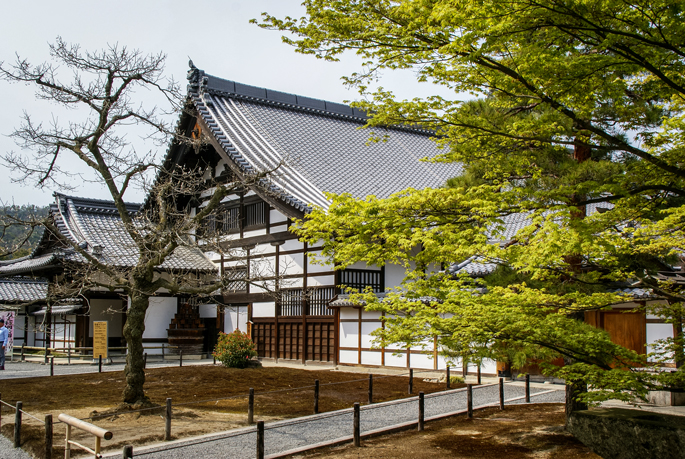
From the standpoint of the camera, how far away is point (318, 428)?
9.62 m

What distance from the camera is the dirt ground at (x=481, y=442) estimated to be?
7766mm

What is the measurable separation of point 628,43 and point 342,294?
13.6 metres

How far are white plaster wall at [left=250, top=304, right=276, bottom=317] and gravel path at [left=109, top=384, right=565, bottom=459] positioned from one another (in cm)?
941

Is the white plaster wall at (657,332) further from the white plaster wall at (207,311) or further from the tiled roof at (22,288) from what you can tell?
the tiled roof at (22,288)

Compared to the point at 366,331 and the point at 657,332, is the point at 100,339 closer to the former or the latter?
the point at 366,331

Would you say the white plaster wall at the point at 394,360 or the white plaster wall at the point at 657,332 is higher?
the white plaster wall at the point at 657,332

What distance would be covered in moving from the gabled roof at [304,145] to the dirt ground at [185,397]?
230 inches

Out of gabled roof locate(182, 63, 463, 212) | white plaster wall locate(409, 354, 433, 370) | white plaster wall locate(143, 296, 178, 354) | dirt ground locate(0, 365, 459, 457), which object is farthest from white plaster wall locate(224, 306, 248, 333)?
white plaster wall locate(409, 354, 433, 370)

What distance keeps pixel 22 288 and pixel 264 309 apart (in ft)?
62.6

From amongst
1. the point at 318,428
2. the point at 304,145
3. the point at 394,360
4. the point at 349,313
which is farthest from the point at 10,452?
the point at 304,145

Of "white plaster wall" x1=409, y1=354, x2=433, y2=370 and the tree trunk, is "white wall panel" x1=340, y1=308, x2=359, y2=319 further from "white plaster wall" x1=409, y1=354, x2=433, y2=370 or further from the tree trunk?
the tree trunk

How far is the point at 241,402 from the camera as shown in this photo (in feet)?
40.1

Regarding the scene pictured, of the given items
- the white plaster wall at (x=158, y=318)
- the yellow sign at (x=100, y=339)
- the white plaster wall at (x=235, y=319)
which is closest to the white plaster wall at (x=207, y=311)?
the white plaster wall at (x=235, y=319)

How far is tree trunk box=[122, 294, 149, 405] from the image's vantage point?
415 inches
